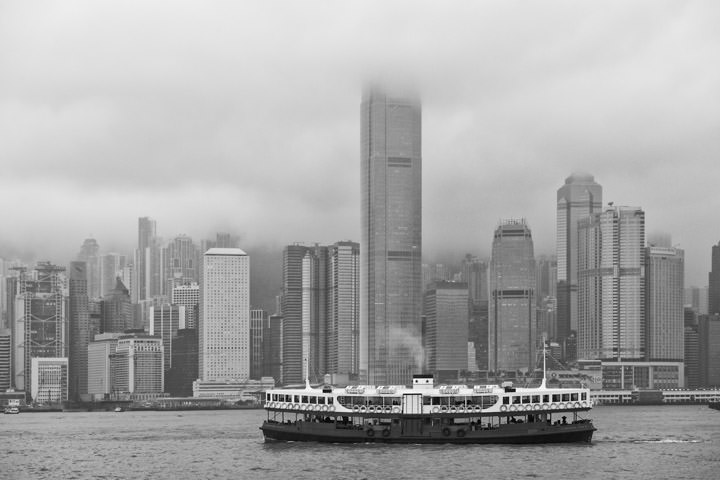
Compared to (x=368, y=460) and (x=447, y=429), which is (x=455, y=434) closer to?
(x=447, y=429)

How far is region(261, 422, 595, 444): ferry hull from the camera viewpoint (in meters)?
128

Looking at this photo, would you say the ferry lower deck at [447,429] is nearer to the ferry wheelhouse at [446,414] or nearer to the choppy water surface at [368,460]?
the ferry wheelhouse at [446,414]

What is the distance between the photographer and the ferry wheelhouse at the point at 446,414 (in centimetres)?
12788

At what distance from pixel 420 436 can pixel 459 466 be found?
17.2 meters

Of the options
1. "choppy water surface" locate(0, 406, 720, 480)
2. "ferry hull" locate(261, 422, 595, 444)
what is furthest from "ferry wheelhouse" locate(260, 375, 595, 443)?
"choppy water surface" locate(0, 406, 720, 480)

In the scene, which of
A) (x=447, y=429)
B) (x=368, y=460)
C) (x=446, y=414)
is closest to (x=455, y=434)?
(x=447, y=429)

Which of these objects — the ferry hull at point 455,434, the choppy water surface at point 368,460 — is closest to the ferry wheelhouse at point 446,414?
the ferry hull at point 455,434

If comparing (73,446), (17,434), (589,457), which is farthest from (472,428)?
(17,434)

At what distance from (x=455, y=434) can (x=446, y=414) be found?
6.61 ft

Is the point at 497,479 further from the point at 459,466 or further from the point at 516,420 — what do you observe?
the point at 516,420

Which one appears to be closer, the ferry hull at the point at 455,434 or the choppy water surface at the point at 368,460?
the choppy water surface at the point at 368,460

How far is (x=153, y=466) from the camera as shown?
400ft

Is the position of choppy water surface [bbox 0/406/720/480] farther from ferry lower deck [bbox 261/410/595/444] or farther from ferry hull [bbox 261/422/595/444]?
ferry lower deck [bbox 261/410/595/444]

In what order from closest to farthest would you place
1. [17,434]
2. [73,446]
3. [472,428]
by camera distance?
[472,428]
[73,446]
[17,434]
